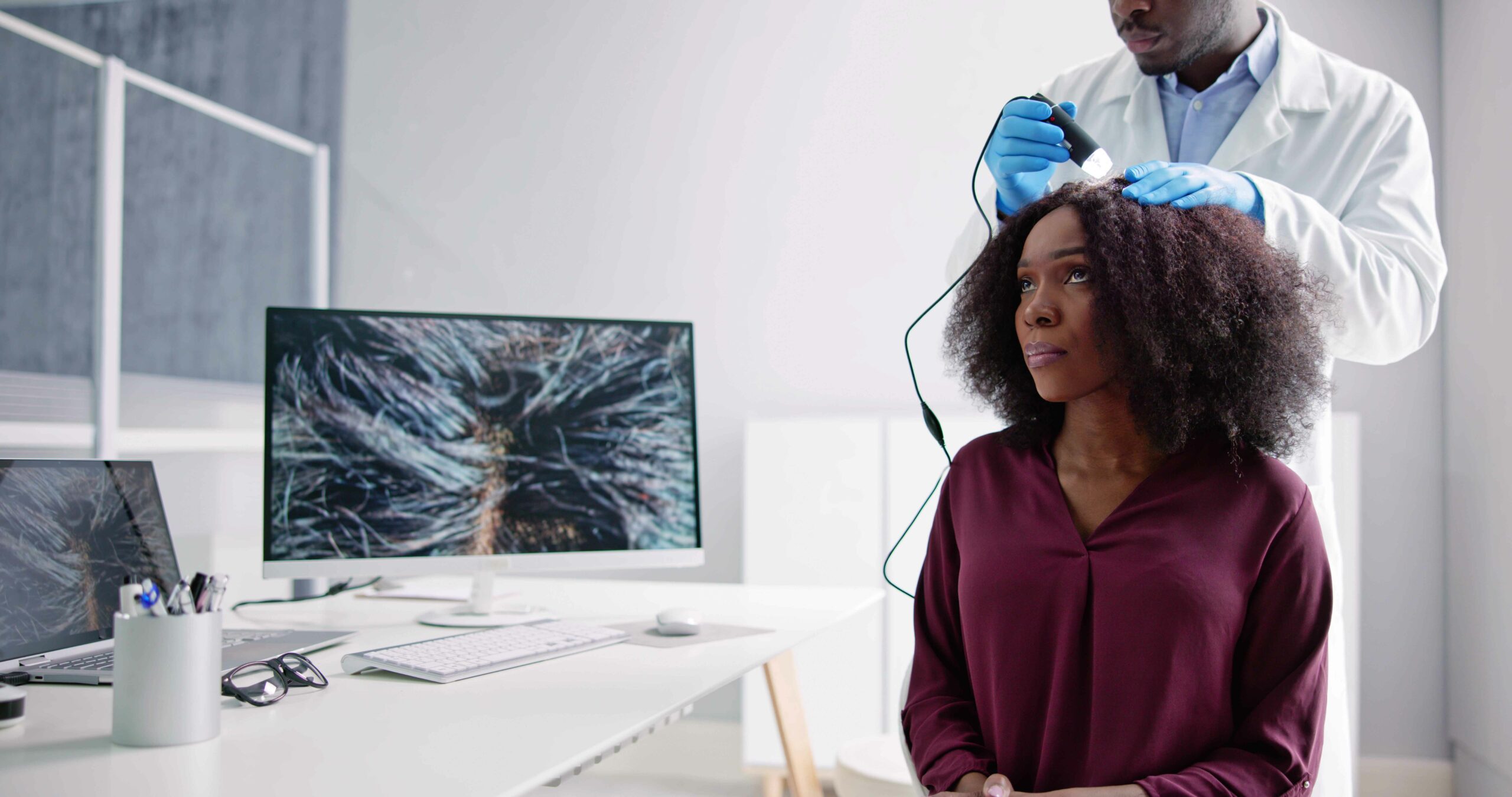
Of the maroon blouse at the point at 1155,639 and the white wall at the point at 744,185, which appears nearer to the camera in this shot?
the maroon blouse at the point at 1155,639

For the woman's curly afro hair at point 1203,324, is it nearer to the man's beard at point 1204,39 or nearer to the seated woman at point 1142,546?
the seated woman at point 1142,546

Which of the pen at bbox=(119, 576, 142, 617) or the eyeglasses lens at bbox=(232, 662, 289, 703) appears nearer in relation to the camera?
the pen at bbox=(119, 576, 142, 617)

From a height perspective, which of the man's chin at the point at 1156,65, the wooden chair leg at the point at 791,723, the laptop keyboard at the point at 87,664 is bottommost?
the wooden chair leg at the point at 791,723

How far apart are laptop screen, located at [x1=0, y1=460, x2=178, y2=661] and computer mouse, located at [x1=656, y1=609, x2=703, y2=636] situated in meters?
0.62

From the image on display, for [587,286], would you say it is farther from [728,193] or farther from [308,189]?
[308,189]

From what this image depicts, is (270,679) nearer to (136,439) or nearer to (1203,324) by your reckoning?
(1203,324)

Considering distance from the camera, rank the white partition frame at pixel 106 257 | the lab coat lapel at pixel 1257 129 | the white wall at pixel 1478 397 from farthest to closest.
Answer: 1. the white wall at pixel 1478 397
2. the white partition frame at pixel 106 257
3. the lab coat lapel at pixel 1257 129

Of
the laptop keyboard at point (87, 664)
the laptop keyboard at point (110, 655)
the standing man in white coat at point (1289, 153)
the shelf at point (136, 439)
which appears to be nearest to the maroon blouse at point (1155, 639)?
the standing man in white coat at point (1289, 153)

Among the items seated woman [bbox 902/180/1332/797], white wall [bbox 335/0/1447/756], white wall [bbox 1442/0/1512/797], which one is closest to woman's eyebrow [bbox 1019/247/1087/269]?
seated woman [bbox 902/180/1332/797]

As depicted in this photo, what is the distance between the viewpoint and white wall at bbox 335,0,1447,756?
9.15 feet

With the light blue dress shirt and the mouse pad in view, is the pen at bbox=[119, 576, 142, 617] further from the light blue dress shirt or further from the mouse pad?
the light blue dress shirt

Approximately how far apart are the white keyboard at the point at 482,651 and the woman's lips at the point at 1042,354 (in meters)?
0.69

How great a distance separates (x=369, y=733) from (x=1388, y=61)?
9.51 ft

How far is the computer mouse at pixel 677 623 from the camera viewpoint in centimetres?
154
